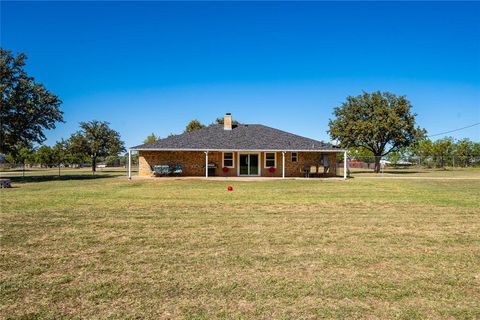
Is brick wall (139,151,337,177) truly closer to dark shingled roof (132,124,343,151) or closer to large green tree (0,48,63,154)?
dark shingled roof (132,124,343,151)

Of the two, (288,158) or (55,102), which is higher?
(55,102)

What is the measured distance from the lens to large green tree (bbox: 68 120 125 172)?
44.6 meters

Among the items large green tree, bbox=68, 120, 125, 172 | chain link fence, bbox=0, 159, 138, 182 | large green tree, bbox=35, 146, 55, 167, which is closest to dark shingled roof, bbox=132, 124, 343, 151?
chain link fence, bbox=0, 159, 138, 182

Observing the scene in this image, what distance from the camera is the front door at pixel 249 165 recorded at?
29531mm

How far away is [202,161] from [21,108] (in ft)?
44.4

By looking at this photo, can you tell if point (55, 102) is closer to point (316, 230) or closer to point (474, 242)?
point (316, 230)

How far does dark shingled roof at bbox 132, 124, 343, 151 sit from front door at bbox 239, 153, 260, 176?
1056 mm

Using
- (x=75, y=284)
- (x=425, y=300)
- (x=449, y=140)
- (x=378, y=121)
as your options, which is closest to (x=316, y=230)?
(x=425, y=300)

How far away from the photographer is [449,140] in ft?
193

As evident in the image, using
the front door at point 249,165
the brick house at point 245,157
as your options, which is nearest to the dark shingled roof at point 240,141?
the brick house at point 245,157

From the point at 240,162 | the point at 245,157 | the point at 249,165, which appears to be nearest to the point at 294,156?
the point at 249,165

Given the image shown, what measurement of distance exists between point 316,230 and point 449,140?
2372 inches

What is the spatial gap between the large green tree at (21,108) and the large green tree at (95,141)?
1586cm

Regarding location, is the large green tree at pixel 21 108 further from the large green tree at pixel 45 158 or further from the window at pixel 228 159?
the large green tree at pixel 45 158
